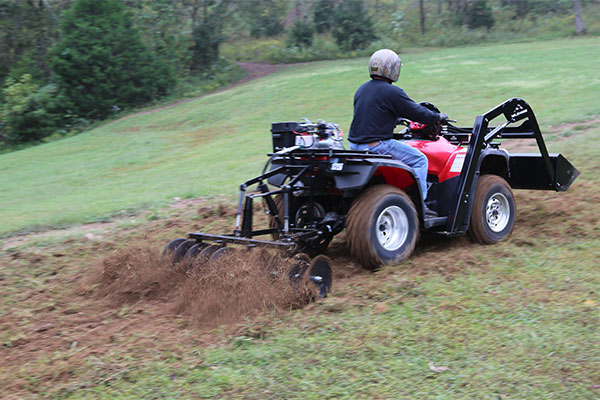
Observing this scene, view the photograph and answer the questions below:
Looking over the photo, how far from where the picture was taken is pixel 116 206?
436 inches

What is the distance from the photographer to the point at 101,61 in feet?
93.8

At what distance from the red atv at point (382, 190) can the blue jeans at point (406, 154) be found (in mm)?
96

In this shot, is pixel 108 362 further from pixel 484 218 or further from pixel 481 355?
pixel 484 218

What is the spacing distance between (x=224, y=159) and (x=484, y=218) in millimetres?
9765

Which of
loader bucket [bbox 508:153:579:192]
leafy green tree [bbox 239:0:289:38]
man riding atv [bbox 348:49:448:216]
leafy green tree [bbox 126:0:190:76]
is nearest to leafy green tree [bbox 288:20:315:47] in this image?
leafy green tree [bbox 239:0:289:38]

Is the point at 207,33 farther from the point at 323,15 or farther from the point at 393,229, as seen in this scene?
the point at 393,229

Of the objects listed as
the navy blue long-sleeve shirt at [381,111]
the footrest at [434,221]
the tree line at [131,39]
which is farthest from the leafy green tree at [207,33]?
the footrest at [434,221]

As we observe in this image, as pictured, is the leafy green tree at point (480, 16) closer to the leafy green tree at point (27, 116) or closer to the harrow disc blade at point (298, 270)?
the leafy green tree at point (27, 116)

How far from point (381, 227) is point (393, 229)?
13 centimetres

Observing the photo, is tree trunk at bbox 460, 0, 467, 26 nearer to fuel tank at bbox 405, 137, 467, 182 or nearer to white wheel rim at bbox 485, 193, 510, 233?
white wheel rim at bbox 485, 193, 510, 233

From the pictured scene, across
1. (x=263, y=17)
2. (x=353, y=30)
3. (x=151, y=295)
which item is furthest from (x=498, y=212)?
(x=263, y=17)

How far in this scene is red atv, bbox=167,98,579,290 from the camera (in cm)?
618

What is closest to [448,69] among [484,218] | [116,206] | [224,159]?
[224,159]

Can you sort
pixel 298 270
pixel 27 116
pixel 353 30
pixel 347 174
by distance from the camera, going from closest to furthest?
1. pixel 298 270
2. pixel 347 174
3. pixel 27 116
4. pixel 353 30
